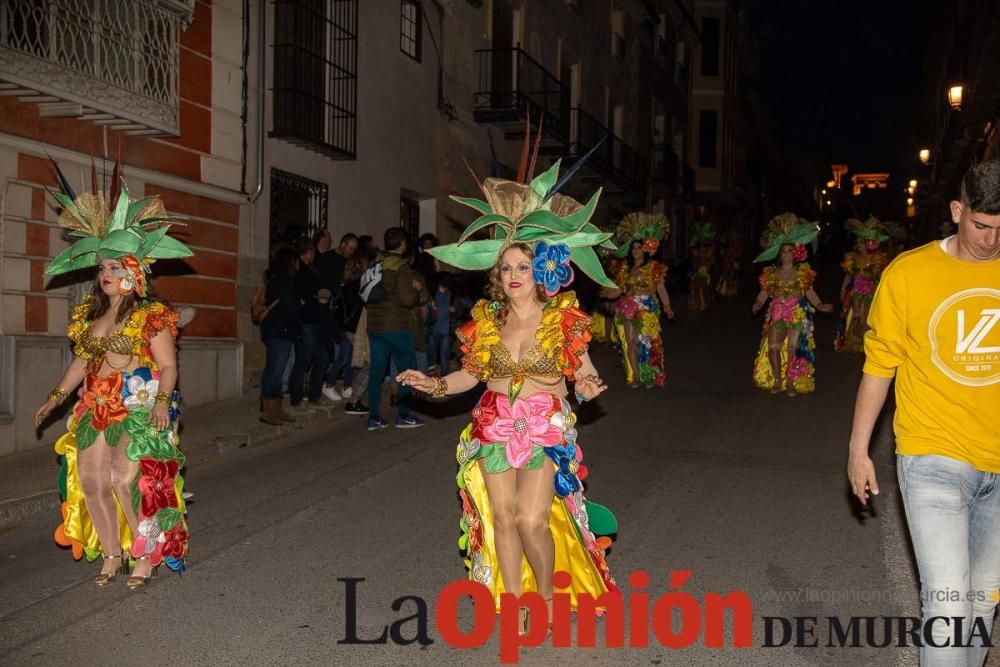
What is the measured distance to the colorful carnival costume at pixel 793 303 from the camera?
13039 millimetres

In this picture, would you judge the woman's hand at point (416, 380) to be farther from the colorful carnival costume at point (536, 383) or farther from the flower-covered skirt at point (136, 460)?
the flower-covered skirt at point (136, 460)

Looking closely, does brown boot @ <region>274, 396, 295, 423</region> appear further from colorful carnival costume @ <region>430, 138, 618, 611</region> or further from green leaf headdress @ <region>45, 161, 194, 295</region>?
colorful carnival costume @ <region>430, 138, 618, 611</region>

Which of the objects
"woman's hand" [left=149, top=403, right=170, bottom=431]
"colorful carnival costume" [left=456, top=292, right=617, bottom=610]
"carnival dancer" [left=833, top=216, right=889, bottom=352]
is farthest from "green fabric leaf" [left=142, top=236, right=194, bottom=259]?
"carnival dancer" [left=833, top=216, right=889, bottom=352]

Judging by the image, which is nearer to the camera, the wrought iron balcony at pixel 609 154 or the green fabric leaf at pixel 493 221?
the green fabric leaf at pixel 493 221

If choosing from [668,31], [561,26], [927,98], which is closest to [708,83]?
[668,31]

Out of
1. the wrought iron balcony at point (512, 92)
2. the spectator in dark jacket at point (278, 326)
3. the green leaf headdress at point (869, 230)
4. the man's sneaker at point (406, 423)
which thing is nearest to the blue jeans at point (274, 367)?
the spectator in dark jacket at point (278, 326)

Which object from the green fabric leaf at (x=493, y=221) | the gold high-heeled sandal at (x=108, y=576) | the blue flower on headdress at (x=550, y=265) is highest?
the green fabric leaf at (x=493, y=221)

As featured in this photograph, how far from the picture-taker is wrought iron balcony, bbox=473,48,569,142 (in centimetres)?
2206

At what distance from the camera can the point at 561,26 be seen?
27969 mm

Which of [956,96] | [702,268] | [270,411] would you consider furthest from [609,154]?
[270,411]

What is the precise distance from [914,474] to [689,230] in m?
41.9

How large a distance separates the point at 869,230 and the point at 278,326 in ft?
34.0

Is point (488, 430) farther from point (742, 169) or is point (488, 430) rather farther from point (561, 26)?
point (742, 169)

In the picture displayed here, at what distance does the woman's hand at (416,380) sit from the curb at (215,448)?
3.91 meters
